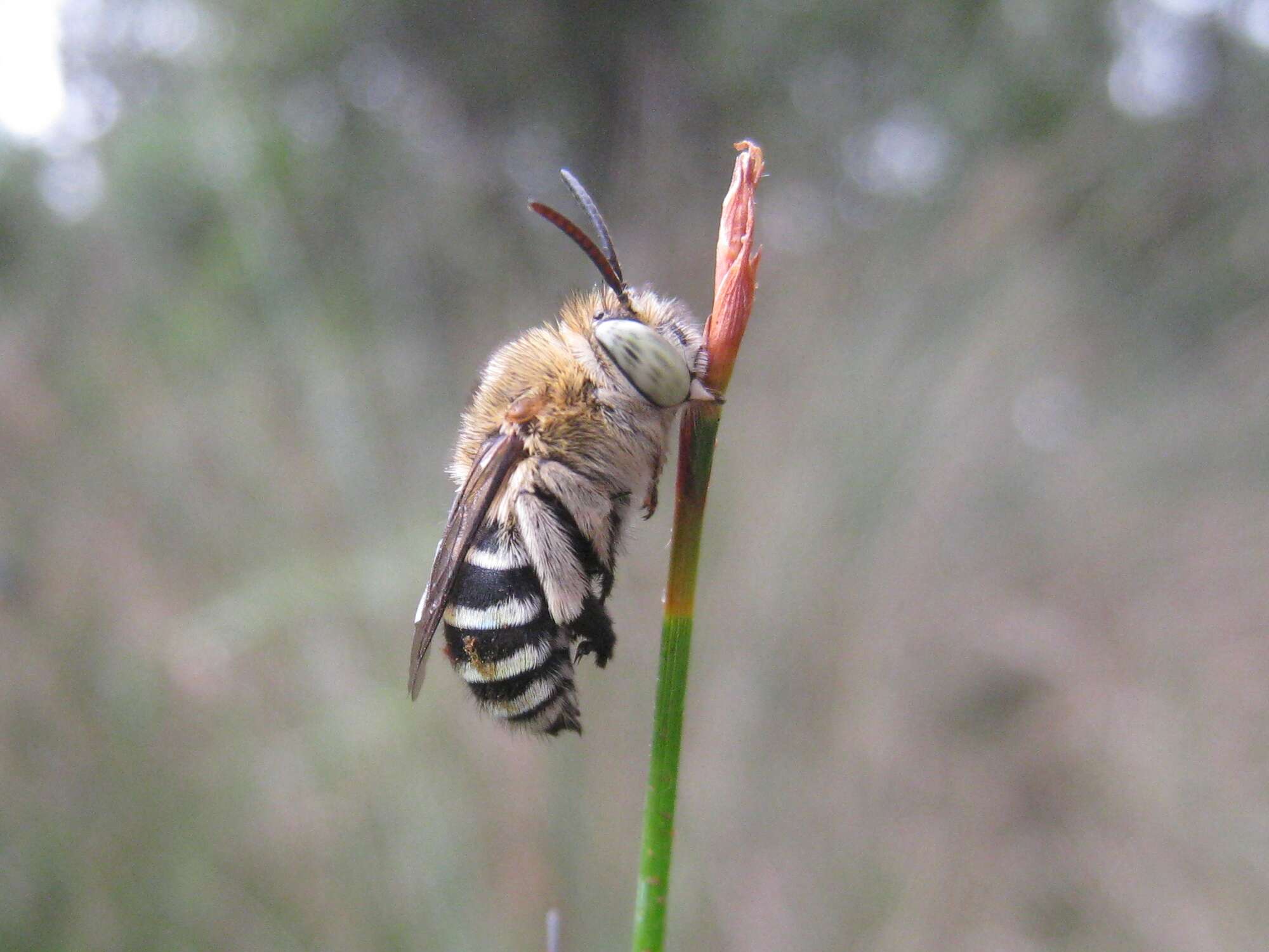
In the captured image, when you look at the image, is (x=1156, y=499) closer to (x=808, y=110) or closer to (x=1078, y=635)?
(x=1078, y=635)

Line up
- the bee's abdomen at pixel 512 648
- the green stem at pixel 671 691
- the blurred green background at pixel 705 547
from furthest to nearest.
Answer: the blurred green background at pixel 705 547, the bee's abdomen at pixel 512 648, the green stem at pixel 671 691

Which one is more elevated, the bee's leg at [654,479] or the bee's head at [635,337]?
the bee's head at [635,337]

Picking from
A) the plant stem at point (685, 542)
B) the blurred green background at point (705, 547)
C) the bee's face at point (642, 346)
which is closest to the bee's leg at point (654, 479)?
the bee's face at point (642, 346)

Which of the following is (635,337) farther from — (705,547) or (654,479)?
(705,547)

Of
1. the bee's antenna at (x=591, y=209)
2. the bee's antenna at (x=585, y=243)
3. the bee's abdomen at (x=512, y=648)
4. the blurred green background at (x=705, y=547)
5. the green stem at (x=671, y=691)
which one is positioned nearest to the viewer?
the green stem at (x=671, y=691)

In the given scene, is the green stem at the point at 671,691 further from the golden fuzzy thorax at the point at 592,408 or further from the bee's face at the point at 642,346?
the golden fuzzy thorax at the point at 592,408

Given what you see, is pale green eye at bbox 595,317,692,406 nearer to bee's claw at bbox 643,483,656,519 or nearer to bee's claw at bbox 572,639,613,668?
bee's claw at bbox 643,483,656,519

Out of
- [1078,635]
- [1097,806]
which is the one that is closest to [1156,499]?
[1078,635]
